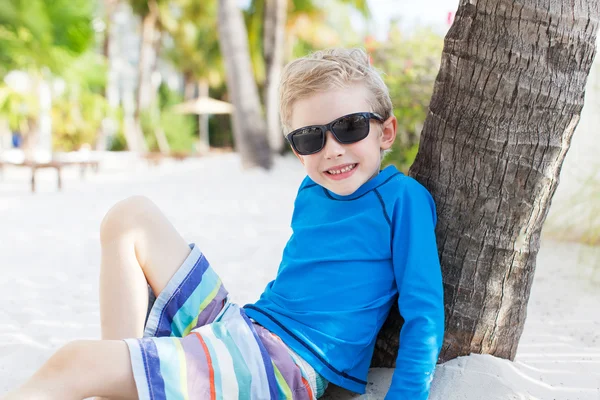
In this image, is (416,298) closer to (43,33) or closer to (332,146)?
(332,146)

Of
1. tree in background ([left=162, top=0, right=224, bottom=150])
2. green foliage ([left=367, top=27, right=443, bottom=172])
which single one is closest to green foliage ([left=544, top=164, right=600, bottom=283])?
green foliage ([left=367, top=27, right=443, bottom=172])

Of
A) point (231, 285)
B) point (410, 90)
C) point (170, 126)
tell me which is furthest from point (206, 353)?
point (170, 126)

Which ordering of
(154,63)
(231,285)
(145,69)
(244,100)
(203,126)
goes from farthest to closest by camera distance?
(203,126) → (154,63) → (145,69) → (244,100) → (231,285)

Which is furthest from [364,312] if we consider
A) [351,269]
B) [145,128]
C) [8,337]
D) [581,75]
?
[145,128]

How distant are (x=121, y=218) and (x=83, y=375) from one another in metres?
0.58

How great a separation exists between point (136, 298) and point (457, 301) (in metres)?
1.10

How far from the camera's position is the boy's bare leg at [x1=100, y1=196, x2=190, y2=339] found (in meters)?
1.83

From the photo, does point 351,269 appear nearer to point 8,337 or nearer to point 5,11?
point 8,337

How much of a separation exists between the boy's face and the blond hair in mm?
25

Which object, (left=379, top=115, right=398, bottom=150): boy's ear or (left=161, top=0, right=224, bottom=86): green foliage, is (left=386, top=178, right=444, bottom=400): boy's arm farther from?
(left=161, top=0, right=224, bottom=86): green foliage

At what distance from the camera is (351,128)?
1.84 m

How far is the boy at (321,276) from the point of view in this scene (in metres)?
1.71

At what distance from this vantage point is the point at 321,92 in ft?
6.12

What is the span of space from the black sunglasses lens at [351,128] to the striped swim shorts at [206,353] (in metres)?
0.64
